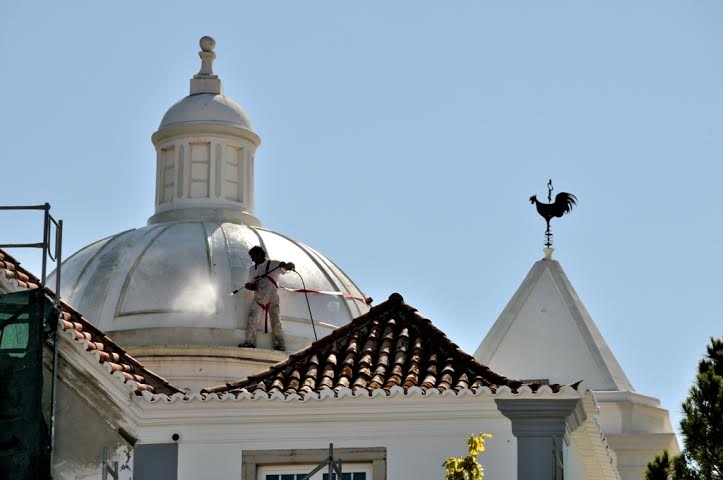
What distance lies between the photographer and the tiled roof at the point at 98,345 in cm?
3162

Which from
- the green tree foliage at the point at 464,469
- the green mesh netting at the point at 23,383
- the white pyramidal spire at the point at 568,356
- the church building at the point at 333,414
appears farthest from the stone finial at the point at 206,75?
the green tree foliage at the point at 464,469

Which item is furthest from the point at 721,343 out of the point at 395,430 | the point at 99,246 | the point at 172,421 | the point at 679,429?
the point at 99,246

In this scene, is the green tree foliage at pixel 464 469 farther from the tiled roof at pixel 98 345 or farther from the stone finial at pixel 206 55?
the stone finial at pixel 206 55

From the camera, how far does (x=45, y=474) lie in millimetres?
30750

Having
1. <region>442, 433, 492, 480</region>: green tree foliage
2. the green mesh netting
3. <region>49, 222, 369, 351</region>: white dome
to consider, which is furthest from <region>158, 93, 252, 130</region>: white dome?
<region>442, 433, 492, 480</region>: green tree foliage

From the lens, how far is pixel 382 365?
32344 mm

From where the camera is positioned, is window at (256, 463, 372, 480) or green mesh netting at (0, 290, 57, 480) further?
window at (256, 463, 372, 480)

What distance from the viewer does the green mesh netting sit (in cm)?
3083

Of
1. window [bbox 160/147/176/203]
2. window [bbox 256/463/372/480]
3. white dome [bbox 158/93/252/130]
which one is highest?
white dome [bbox 158/93/252/130]

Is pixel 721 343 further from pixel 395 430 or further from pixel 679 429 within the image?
pixel 395 430

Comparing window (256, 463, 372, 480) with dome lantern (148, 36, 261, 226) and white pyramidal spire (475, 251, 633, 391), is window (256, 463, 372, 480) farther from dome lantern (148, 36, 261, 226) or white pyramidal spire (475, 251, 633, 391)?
dome lantern (148, 36, 261, 226)

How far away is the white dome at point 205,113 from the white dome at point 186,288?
3.82 metres

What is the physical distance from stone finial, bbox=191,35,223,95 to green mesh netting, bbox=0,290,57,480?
20.8m

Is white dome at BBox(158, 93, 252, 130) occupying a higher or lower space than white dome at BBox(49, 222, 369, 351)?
higher
